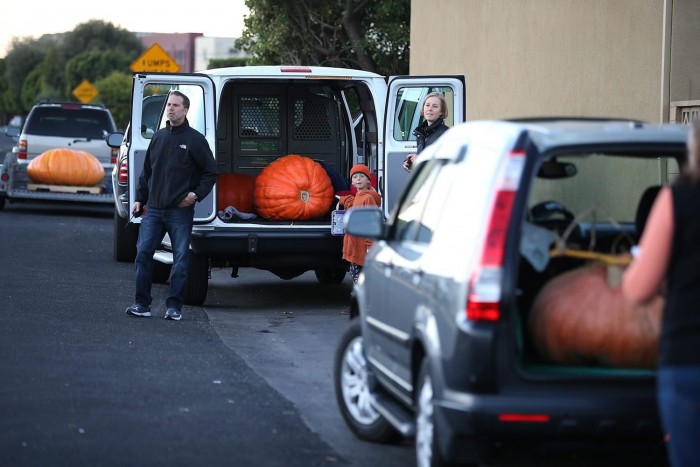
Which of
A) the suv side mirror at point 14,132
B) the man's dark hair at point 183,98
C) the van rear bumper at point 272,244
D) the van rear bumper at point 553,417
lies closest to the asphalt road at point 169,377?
the van rear bumper at point 272,244

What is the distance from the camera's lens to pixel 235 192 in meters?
13.6

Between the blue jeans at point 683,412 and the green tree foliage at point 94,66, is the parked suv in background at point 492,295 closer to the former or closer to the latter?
the blue jeans at point 683,412

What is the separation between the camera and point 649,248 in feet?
14.8

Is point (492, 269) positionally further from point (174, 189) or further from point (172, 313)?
point (172, 313)

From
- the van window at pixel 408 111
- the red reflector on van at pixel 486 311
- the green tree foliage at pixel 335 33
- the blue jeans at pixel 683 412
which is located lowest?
the blue jeans at pixel 683 412

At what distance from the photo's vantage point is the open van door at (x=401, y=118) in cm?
1262

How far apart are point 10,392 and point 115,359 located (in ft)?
4.69

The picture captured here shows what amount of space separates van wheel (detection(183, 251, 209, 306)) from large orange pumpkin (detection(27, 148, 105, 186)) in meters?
11.2

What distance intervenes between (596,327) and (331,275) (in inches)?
392

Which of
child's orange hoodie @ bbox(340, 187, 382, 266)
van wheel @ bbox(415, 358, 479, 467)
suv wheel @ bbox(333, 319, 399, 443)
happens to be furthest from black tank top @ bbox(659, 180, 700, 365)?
child's orange hoodie @ bbox(340, 187, 382, 266)

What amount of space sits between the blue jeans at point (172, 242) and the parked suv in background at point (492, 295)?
201 inches

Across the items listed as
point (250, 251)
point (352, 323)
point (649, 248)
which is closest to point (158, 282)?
point (250, 251)

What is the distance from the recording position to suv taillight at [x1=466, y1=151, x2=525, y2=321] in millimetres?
5418

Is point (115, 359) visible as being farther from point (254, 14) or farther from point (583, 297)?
point (254, 14)
